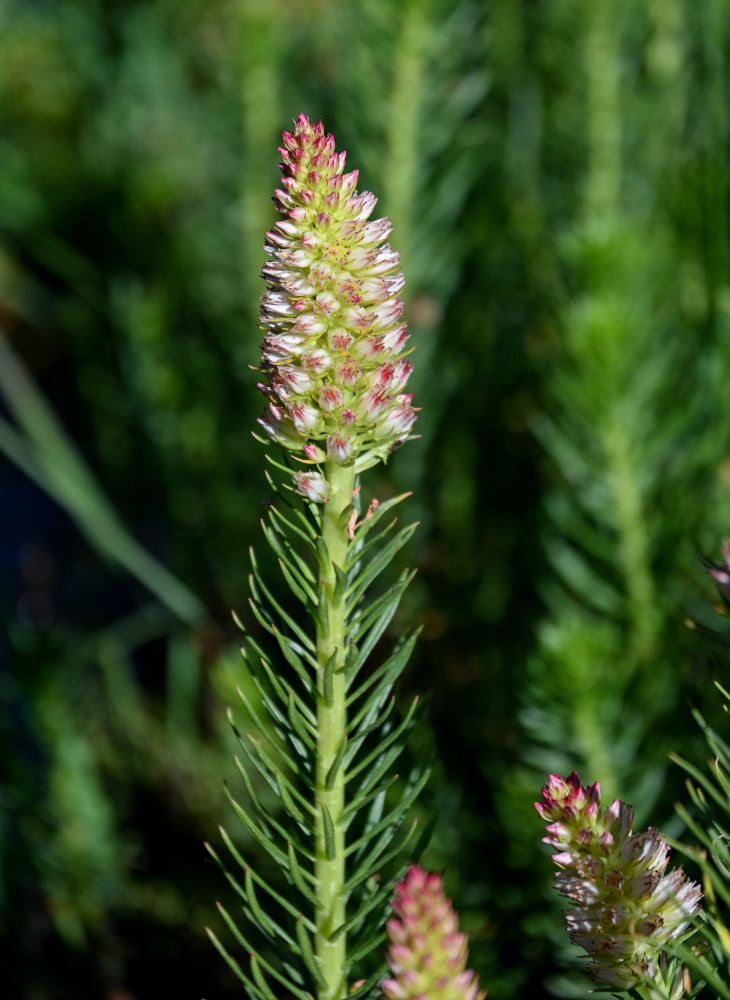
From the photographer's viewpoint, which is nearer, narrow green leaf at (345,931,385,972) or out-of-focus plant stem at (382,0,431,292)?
narrow green leaf at (345,931,385,972)

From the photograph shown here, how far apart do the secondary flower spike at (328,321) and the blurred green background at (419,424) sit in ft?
0.89

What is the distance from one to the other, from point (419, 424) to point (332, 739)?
0.63m

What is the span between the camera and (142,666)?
125 centimetres

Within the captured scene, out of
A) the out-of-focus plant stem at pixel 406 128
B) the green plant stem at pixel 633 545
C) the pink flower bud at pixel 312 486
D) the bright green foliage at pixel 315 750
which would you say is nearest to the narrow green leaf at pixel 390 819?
the bright green foliage at pixel 315 750

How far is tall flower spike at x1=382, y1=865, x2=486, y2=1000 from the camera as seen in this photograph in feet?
0.89

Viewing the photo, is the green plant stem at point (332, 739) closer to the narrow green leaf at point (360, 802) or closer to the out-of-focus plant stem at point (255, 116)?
the narrow green leaf at point (360, 802)

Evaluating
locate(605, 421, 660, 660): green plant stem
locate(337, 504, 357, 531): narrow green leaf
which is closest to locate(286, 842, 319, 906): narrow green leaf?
locate(337, 504, 357, 531): narrow green leaf

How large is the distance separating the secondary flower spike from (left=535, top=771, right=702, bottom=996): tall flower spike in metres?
0.14

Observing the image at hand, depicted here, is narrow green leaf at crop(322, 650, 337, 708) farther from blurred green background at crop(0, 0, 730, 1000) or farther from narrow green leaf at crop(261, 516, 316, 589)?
blurred green background at crop(0, 0, 730, 1000)

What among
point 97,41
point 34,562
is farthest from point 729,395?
point 97,41

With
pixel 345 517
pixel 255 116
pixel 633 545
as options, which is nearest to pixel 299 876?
pixel 345 517

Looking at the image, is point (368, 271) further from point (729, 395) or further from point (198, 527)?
point (198, 527)

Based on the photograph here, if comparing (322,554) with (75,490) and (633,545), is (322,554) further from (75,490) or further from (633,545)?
(75,490)

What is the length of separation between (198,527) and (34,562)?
15.0 inches
